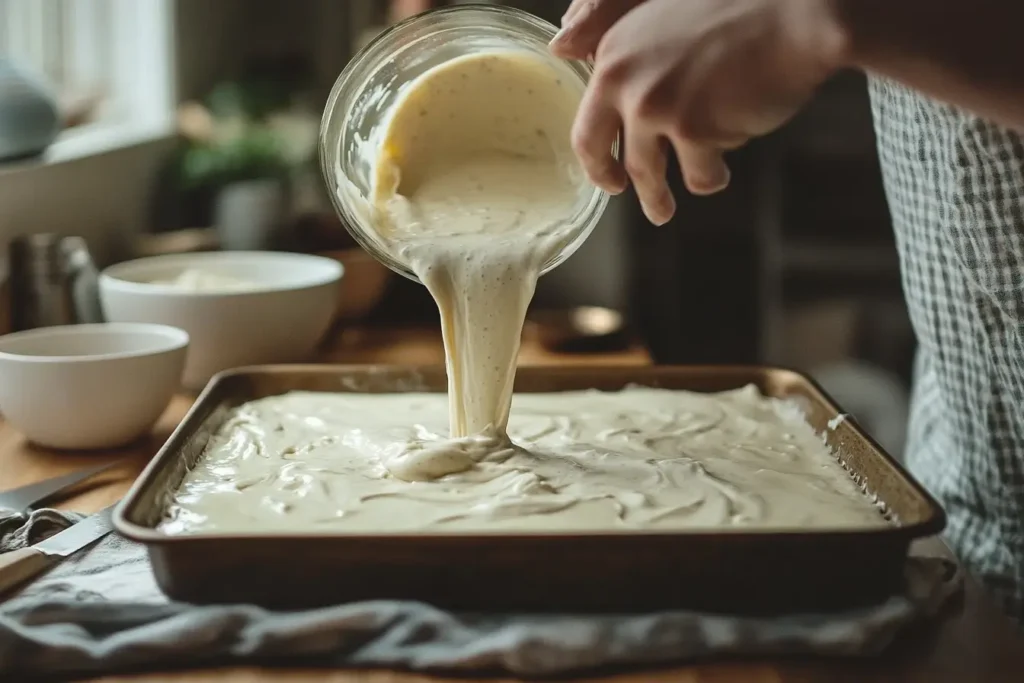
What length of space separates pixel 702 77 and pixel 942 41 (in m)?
0.17

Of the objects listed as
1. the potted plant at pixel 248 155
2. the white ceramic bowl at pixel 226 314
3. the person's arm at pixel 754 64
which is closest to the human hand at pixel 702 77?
the person's arm at pixel 754 64

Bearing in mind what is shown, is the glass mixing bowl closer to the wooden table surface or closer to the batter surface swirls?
the batter surface swirls

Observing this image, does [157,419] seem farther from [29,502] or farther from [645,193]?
[645,193]

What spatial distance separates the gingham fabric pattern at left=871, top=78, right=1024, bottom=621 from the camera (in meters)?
1.14

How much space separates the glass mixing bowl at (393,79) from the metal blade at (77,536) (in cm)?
39

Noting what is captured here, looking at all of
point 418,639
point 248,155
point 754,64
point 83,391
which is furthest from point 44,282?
point 754,64

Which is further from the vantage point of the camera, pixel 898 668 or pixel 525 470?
pixel 525 470

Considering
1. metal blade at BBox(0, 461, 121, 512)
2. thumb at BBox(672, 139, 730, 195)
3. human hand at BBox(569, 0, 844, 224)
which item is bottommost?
metal blade at BBox(0, 461, 121, 512)

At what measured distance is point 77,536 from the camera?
1.01m

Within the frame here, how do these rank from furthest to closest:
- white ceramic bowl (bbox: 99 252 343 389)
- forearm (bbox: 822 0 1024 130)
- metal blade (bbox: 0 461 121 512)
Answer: white ceramic bowl (bbox: 99 252 343 389)
metal blade (bbox: 0 461 121 512)
forearm (bbox: 822 0 1024 130)

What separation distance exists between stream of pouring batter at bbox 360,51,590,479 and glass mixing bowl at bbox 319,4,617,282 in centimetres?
2

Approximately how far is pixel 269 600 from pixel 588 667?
243mm

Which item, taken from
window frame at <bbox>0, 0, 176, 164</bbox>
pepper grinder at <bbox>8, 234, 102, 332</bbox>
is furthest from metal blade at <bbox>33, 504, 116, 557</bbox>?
window frame at <bbox>0, 0, 176, 164</bbox>

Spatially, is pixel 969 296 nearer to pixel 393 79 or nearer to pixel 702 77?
pixel 702 77
